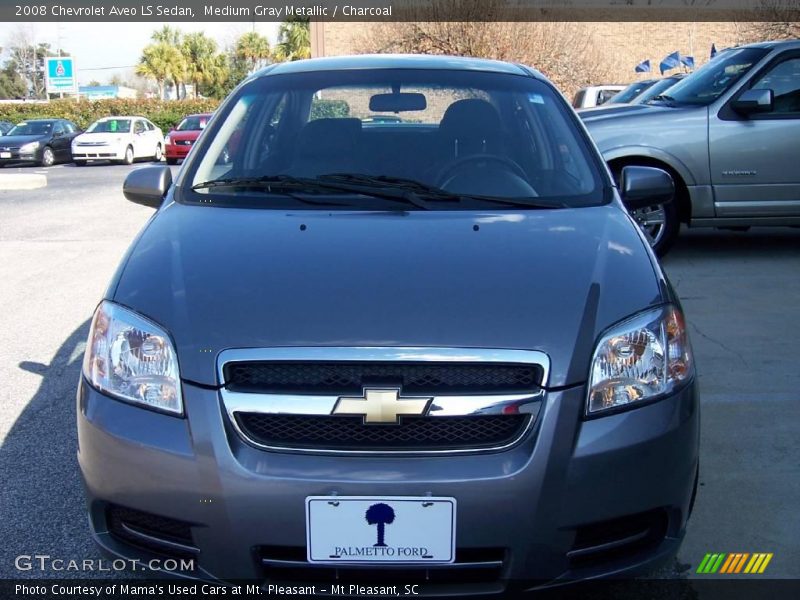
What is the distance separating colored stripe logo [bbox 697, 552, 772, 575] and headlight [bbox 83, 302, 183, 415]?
1.76 meters

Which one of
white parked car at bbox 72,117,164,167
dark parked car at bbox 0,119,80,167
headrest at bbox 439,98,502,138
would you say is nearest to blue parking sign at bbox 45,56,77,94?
dark parked car at bbox 0,119,80,167

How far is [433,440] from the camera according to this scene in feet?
7.06

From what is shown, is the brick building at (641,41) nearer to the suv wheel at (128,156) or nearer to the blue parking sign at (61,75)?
the suv wheel at (128,156)

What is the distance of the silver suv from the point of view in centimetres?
736

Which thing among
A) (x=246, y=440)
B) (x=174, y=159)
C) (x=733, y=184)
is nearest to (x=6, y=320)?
(x=246, y=440)

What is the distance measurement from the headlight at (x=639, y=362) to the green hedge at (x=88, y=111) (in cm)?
4126

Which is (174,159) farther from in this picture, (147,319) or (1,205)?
(147,319)

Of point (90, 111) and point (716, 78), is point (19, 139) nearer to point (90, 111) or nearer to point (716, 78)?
point (90, 111)

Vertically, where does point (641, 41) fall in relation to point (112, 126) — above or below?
above

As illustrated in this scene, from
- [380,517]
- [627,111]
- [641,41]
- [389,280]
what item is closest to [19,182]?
[627,111]

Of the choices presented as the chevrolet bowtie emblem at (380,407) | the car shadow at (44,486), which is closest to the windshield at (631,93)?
the car shadow at (44,486)

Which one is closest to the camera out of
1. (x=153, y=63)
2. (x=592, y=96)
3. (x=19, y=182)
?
(x=19, y=182)

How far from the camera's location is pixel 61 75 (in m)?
57.0

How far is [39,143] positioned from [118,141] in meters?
2.38
